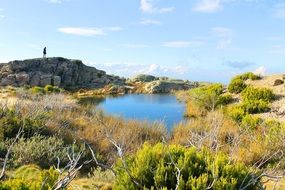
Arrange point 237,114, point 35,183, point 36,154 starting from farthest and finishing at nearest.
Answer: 1. point 237,114
2. point 36,154
3. point 35,183

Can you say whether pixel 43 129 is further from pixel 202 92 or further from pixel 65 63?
pixel 65 63

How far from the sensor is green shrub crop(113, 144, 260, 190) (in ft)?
17.8

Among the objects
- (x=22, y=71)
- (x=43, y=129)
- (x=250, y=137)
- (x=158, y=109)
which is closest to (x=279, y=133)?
(x=250, y=137)

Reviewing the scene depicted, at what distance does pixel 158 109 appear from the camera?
2434cm

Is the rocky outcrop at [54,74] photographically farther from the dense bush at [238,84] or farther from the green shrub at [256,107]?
the green shrub at [256,107]

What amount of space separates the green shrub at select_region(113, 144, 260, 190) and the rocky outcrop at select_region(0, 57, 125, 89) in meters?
36.4

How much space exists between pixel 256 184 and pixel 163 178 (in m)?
1.31

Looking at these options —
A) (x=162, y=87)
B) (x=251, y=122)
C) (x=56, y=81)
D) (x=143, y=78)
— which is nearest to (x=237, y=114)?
(x=251, y=122)

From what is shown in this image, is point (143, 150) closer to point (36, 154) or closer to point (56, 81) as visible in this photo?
point (36, 154)

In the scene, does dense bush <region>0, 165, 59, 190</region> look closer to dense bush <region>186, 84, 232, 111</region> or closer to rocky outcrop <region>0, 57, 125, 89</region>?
dense bush <region>186, 84, 232, 111</region>

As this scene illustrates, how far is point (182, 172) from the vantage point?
5703mm

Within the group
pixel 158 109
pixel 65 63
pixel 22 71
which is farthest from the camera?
pixel 65 63

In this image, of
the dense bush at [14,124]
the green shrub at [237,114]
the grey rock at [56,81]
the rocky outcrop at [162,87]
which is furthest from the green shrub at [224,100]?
the grey rock at [56,81]

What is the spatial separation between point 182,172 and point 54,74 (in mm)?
39779
